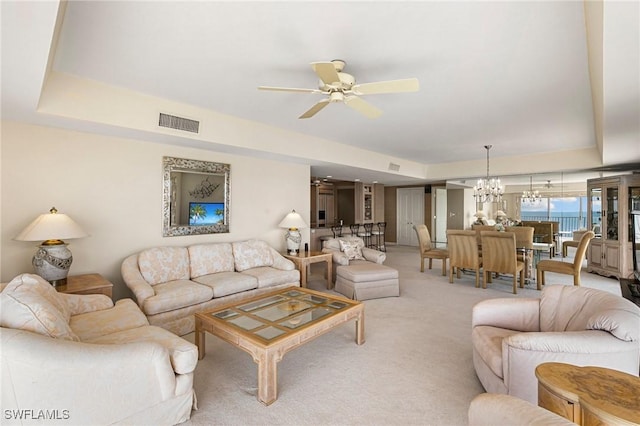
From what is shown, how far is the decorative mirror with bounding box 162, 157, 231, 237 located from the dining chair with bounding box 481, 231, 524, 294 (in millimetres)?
4427

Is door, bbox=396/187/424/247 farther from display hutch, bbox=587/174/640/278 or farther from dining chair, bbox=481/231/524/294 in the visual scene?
dining chair, bbox=481/231/524/294

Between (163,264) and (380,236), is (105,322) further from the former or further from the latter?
(380,236)

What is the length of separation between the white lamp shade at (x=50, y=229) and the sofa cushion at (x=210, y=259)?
131 centimetres

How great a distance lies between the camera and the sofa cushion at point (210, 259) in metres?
3.98

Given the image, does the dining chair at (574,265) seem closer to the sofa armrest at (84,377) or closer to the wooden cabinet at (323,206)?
the sofa armrest at (84,377)

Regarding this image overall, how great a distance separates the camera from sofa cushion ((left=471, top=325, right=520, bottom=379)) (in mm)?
1982

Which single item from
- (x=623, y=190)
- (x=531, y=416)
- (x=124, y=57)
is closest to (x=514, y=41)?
(x=531, y=416)

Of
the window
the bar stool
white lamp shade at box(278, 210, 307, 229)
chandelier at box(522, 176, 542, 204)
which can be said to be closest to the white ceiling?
white lamp shade at box(278, 210, 307, 229)

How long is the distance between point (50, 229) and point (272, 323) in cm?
227

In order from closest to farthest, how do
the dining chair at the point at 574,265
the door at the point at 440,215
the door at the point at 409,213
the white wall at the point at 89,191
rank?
the white wall at the point at 89,191 → the dining chair at the point at 574,265 → the door at the point at 440,215 → the door at the point at 409,213

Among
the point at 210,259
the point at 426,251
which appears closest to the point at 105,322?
the point at 210,259

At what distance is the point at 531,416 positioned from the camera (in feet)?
3.27

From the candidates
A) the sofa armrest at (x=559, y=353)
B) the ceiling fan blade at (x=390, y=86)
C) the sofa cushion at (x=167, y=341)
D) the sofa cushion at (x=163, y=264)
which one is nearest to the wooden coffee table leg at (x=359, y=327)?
the sofa armrest at (x=559, y=353)

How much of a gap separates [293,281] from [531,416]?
3636 mm
